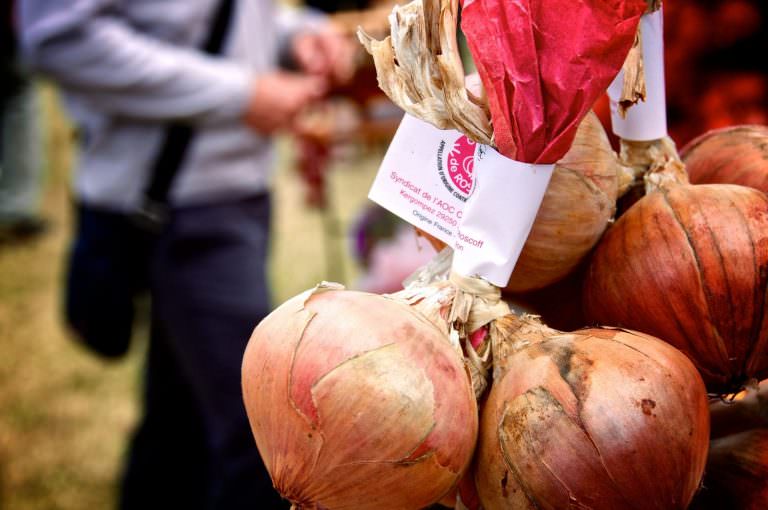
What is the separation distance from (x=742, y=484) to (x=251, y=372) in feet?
1.43

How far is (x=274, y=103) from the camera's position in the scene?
4.86 feet

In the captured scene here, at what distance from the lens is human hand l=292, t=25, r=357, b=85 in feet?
5.99

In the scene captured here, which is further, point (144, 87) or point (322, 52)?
point (322, 52)

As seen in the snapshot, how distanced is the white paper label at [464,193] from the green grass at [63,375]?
1.79 metres

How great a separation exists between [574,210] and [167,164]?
101 centimetres

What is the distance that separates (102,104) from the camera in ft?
4.58

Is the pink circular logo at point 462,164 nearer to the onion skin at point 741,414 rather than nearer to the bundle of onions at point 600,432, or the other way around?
the bundle of onions at point 600,432

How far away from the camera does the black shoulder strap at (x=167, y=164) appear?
138 cm

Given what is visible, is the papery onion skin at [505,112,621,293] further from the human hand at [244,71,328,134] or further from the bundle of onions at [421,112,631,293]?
the human hand at [244,71,328,134]

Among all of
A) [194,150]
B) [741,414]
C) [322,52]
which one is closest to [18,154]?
[322,52]

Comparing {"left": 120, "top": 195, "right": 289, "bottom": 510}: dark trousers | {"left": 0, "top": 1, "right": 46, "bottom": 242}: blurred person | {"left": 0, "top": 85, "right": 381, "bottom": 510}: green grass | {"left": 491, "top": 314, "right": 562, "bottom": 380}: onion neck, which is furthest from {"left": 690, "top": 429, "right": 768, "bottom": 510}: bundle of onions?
{"left": 0, "top": 1, "right": 46, "bottom": 242}: blurred person

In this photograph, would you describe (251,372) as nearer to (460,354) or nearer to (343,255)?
(460,354)

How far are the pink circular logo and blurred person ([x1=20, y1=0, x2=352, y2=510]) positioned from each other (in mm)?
897

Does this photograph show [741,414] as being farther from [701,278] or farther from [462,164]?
[462,164]
